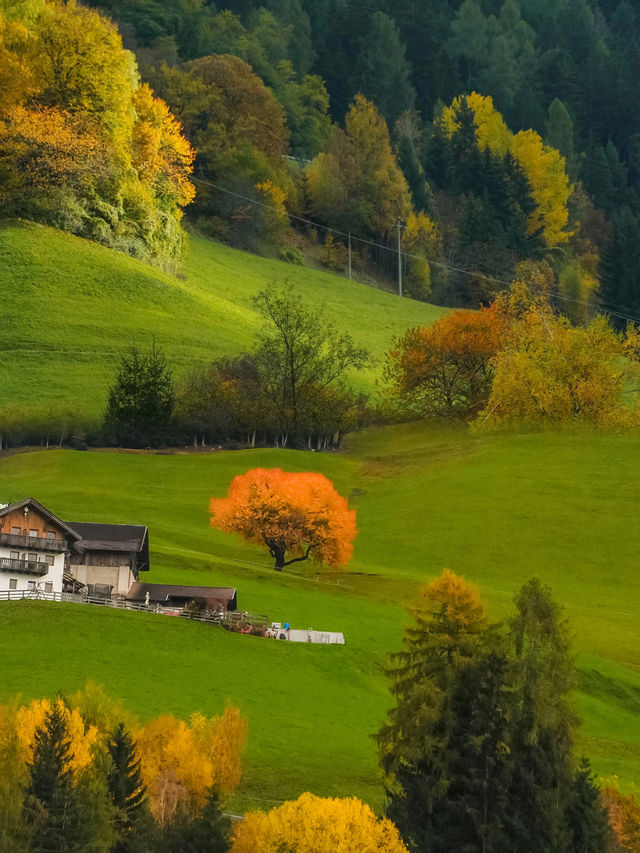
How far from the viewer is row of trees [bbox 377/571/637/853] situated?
4622 centimetres

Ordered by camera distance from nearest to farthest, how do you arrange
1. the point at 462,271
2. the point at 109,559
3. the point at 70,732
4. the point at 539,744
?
the point at 70,732
the point at 539,744
the point at 109,559
the point at 462,271

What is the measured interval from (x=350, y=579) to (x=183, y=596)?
13573 mm

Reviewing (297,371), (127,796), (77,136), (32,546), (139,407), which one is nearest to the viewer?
(127,796)

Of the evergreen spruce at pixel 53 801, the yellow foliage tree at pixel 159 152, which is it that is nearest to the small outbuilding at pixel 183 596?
the evergreen spruce at pixel 53 801

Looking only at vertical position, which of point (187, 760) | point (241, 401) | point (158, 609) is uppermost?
point (241, 401)

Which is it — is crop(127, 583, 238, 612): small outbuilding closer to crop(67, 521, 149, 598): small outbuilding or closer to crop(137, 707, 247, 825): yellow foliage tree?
crop(67, 521, 149, 598): small outbuilding

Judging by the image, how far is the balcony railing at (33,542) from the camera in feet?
236

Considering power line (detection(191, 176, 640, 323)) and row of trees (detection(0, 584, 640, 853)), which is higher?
power line (detection(191, 176, 640, 323))

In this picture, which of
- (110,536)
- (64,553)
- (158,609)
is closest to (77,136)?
(110,536)

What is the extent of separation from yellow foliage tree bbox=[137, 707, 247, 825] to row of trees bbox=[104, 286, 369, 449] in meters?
65.5

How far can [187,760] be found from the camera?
47000 mm

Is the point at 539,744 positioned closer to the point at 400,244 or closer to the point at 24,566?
the point at 24,566

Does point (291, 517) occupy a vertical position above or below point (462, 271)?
below

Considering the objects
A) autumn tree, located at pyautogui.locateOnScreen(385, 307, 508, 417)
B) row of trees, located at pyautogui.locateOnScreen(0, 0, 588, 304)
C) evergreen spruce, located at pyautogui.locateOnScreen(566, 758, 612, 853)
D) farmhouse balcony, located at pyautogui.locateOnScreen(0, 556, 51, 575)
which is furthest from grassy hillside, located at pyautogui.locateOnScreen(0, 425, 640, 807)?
row of trees, located at pyautogui.locateOnScreen(0, 0, 588, 304)
